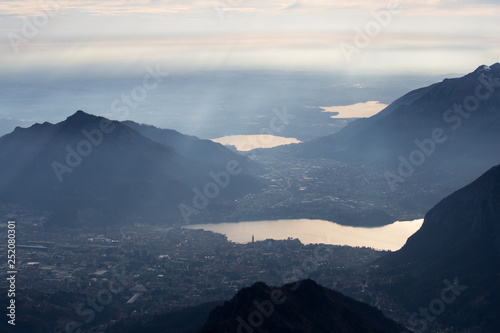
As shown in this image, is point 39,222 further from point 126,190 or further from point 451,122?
point 451,122

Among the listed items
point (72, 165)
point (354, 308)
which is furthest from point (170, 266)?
point (72, 165)

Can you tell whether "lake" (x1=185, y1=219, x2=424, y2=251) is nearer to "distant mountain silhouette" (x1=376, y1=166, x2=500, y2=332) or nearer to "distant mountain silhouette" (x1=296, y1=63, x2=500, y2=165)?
"distant mountain silhouette" (x1=376, y1=166, x2=500, y2=332)

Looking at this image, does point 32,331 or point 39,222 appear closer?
point 32,331

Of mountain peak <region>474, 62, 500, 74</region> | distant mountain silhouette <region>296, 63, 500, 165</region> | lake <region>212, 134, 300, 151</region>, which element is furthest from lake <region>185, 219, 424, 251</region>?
lake <region>212, 134, 300, 151</region>

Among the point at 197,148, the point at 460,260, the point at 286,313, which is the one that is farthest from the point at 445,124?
the point at 286,313

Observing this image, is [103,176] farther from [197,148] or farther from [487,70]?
[487,70]

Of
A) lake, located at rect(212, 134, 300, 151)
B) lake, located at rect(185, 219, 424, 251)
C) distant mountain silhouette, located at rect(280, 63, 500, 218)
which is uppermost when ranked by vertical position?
lake, located at rect(212, 134, 300, 151)

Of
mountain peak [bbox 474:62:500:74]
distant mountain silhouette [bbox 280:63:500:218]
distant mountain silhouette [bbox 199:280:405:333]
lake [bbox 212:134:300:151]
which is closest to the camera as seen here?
distant mountain silhouette [bbox 199:280:405:333]
